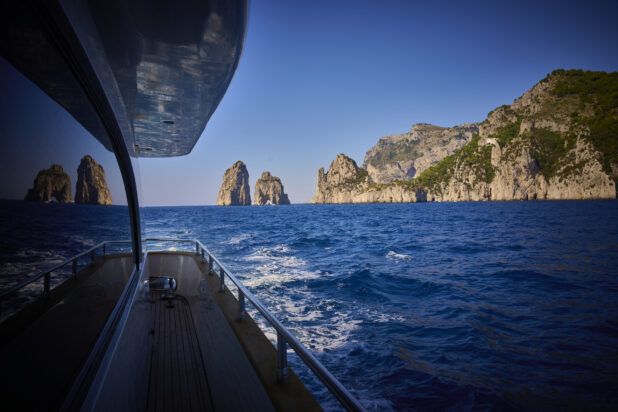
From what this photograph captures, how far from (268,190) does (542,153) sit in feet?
355

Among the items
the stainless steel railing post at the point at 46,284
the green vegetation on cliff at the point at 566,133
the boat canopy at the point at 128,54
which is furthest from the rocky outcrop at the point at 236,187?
the stainless steel railing post at the point at 46,284

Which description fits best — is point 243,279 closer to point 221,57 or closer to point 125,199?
point 125,199

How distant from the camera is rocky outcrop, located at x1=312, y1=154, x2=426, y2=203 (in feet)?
357

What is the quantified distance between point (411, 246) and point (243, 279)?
9.10 meters

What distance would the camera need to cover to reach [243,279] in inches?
319

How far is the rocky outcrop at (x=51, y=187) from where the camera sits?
676 millimetres

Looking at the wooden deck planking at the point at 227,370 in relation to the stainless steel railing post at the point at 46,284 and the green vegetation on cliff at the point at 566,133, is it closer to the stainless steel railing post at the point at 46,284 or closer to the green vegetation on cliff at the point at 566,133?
the stainless steel railing post at the point at 46,284

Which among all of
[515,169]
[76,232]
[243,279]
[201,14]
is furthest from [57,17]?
[515,169]

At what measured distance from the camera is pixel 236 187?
133 metres

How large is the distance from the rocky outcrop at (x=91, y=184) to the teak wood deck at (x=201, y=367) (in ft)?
5.33

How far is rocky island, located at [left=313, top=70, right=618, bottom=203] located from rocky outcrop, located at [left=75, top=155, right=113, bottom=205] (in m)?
83.9

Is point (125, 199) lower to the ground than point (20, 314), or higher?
higher

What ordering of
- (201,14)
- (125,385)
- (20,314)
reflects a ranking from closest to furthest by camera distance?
(20,314) → (201,14) → (125,385)

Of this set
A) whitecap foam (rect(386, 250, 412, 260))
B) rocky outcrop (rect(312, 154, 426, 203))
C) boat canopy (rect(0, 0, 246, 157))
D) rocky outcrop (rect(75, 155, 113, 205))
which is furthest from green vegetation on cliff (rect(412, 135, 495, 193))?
rocky outcrop (rect(75, 155, 113, 205))
